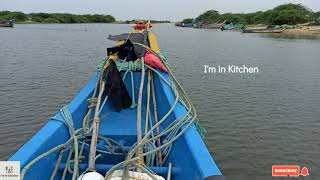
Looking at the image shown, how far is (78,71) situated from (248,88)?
883cm

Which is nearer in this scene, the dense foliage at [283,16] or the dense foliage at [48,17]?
the dense foliage at [283,16]

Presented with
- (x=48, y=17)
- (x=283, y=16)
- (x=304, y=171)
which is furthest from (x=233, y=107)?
(x=48, y=17)

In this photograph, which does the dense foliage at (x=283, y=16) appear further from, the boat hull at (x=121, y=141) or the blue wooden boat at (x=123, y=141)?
the boat hull at (x=121, y=141)

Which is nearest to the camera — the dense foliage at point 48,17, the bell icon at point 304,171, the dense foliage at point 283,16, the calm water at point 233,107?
the bell icon at point 304,171

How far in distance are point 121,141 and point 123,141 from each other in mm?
105

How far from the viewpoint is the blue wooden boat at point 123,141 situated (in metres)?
3.54

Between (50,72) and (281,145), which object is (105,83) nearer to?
(281,145)

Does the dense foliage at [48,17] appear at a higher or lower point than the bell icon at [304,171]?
higher

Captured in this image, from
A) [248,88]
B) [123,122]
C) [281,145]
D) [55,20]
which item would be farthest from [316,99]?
[55,20]

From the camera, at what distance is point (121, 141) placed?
5.34m

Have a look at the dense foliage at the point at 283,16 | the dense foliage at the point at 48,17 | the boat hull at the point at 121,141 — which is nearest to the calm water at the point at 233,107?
the boat hull at the point at 121,141

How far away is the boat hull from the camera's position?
3455 mm

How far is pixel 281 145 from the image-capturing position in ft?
27.2

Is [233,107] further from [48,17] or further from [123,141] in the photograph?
[48,17]
